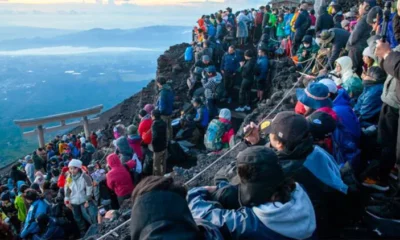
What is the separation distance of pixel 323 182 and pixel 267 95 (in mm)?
9246

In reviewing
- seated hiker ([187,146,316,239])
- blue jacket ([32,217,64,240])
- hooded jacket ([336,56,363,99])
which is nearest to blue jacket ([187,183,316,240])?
seated hiker ([187,146,316,239])

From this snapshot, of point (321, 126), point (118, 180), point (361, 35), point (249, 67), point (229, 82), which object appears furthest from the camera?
point (229, 82)

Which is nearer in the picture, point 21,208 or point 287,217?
point 287,217

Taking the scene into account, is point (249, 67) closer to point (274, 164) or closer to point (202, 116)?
point (202, 116)

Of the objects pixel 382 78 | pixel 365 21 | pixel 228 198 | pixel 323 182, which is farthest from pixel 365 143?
pixel 365 21

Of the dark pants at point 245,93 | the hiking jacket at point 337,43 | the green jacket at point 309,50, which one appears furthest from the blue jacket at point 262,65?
the hiking jacket at point 337,43

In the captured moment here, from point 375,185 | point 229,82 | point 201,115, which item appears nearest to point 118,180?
point 201,115

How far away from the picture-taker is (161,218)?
5.97ft

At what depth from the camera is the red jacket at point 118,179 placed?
6.59 m

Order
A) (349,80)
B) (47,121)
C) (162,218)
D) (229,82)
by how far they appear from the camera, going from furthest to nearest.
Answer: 1. (47,121)
2. (229,82)
3. (349,80)
4. (162,218)

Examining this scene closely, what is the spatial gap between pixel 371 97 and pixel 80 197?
5177mm

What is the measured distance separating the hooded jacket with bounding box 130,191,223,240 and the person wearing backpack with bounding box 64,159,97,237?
5164 millimetres

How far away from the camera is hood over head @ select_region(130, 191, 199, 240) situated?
5.86 feet

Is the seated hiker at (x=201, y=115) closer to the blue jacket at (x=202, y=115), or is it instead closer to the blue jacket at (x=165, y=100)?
the blue jacket at (x=202, y=115)
